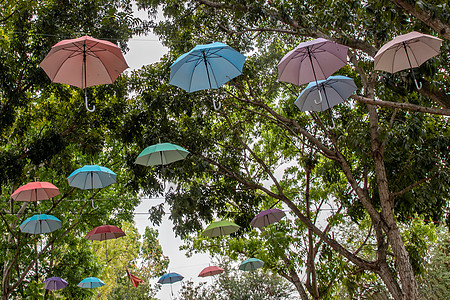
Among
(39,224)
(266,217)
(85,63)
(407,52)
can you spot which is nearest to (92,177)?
(39,224)

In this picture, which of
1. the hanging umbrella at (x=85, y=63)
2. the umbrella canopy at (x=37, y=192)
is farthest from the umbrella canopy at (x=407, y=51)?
the umbrella canopy at (x=37, y=192)

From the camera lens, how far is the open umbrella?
467cm

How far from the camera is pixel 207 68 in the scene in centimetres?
478

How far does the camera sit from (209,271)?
12227mm

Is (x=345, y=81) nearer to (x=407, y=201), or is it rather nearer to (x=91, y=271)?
(x=407, y=201)

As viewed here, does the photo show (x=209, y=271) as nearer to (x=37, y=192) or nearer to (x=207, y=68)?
(x=37, y=192)

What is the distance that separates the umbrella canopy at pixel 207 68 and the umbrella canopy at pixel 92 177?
2.87 m

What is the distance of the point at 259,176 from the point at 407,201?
4.30m

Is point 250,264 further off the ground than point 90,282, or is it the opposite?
point 90,282

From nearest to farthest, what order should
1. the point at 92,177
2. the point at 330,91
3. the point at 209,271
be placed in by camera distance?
the point at 330,91, the point at 92,177, the point at 209,271

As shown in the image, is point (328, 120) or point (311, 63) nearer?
point (311, 63)

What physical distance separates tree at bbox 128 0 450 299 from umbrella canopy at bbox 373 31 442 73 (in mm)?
321

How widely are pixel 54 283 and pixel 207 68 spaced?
29.1 ft

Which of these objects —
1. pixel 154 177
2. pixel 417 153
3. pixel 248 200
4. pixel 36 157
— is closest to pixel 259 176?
pixel 248 200
